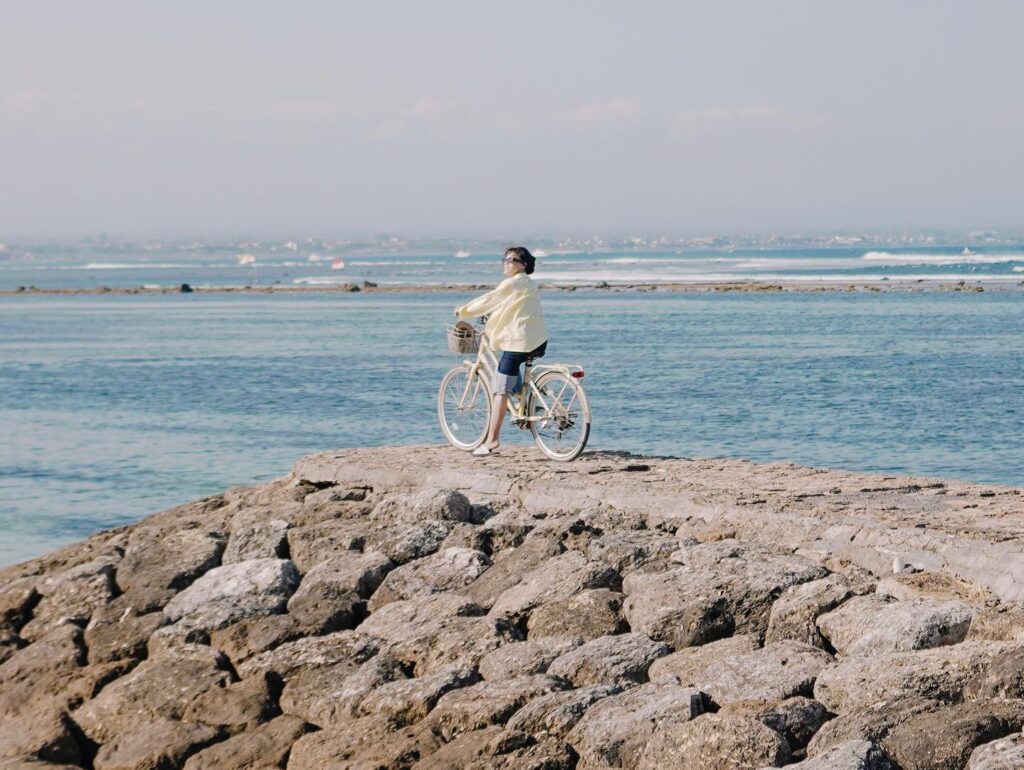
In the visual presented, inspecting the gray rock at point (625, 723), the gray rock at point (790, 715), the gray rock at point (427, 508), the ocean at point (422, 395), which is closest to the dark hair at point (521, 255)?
the gray rock at point (427, 508)

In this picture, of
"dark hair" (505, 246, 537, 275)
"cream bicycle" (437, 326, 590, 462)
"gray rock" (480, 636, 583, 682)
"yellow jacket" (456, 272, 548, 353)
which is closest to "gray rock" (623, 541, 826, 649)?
"gray rock" (480, 636, 583, 682)

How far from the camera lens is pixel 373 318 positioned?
49.7 m

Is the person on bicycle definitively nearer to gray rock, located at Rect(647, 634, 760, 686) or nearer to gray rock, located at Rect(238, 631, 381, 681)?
gray rock, located at Rect(238, 631, 381, 681)

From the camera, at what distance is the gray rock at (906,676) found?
20.6 feet

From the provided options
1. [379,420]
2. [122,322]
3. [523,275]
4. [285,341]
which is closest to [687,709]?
[523,275]

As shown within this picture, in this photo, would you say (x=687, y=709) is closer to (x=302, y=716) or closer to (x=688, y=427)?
(x=302, y=716)

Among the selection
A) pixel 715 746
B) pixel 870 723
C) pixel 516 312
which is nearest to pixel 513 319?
pixel 516 312

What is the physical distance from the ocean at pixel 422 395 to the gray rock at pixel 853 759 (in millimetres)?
9522

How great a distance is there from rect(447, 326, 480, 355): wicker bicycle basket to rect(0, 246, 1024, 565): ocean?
4546mm

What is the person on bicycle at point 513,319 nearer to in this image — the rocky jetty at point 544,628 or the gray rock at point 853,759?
the rocky jetty at point 544,628

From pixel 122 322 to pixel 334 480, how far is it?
136ft

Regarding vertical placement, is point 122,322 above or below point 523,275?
below

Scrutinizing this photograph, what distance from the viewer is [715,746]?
19.7 feet

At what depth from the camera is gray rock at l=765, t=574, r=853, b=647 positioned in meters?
7.38
